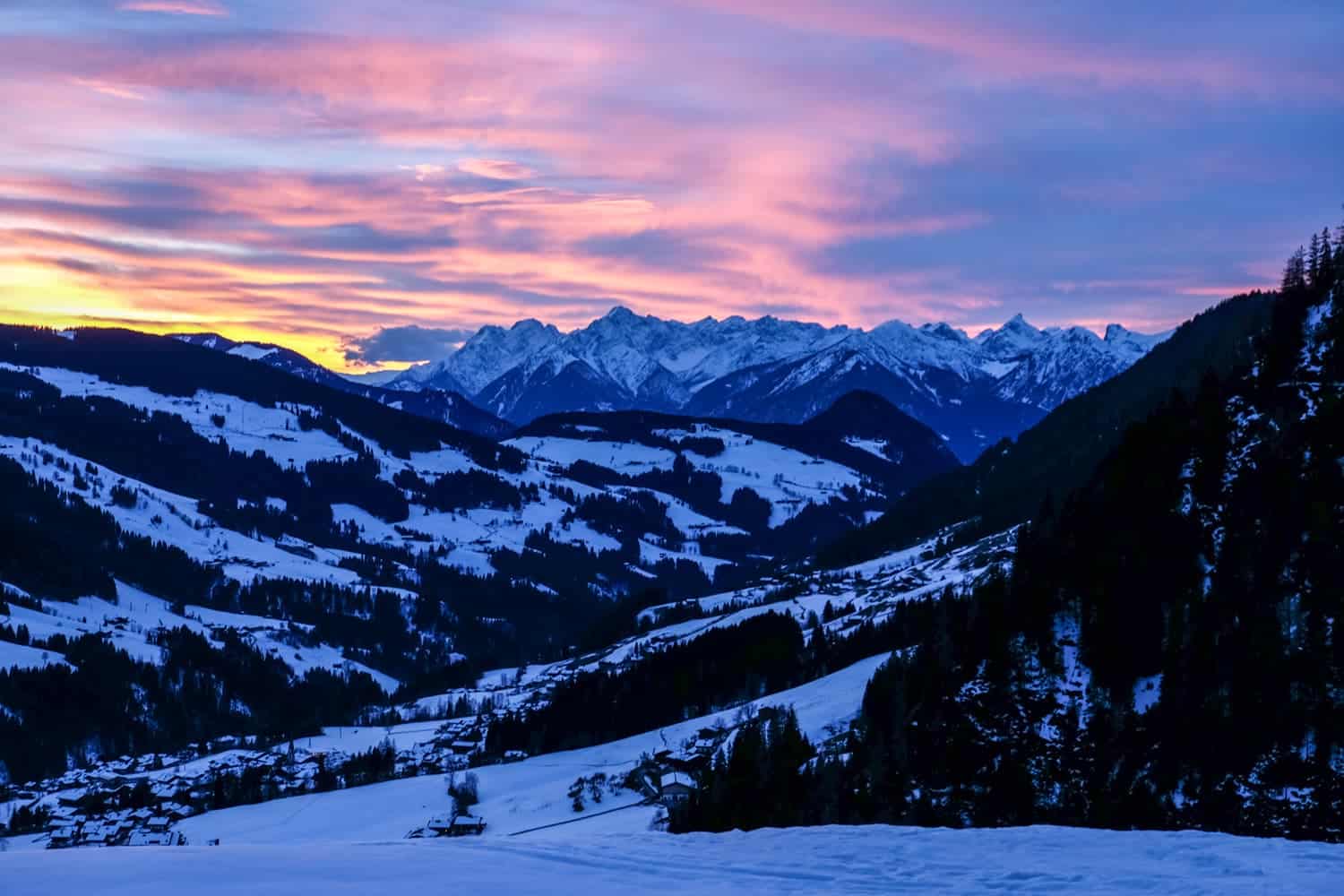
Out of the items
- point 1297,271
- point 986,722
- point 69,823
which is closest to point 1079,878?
point 986,722

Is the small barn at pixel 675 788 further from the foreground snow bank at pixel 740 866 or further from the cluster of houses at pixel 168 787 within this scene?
the foreground snow bank at pixel 740 866

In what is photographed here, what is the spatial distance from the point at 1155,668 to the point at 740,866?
6503 centimetres

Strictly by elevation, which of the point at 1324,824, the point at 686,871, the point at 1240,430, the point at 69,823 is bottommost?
the point at 69,823

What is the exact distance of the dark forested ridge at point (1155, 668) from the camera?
270 ft

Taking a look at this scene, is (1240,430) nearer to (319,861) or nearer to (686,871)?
(686,871)

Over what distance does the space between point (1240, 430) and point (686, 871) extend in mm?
85141

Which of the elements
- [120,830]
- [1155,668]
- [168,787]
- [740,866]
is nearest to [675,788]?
[1155,668]

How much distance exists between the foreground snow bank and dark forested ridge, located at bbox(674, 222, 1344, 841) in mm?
47172

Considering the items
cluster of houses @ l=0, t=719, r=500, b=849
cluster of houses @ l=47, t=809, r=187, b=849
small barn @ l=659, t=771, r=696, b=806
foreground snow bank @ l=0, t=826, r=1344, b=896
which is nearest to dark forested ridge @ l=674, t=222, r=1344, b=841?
small barn @ l=659, t=771, r=696, b=806

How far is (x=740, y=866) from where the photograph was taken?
36.7 m

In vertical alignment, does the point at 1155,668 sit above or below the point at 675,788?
above

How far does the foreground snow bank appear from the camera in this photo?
3100 cm

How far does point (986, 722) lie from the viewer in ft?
303

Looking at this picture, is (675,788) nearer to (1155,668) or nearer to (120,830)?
(1155,668)
